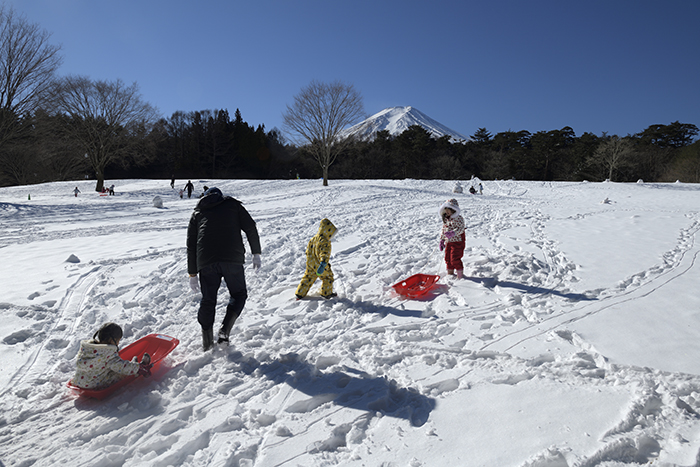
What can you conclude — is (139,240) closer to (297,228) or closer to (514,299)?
(297,228)

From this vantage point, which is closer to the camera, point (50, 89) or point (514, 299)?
point (514, 299)

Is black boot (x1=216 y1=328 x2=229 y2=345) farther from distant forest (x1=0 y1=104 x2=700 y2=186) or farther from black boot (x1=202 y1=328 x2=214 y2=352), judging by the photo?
distant forest (x1=0 y1=104 x2=700 y2=186)

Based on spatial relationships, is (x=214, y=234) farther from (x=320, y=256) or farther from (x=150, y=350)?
(x=320, y=256)

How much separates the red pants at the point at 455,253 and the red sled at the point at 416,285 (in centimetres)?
41

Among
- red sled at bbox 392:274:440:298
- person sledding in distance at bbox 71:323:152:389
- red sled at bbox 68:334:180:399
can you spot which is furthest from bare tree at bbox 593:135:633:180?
person sledding in distance at bbox 71:323:152:389

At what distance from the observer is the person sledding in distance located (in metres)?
2.82

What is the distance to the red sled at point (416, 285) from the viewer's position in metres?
4.96

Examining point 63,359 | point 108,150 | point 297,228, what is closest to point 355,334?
point 63,359

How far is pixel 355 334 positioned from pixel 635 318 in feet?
10.4

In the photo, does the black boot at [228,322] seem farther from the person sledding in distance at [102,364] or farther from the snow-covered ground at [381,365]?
the person sledding in distance at [102,364]

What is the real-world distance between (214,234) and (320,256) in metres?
1.62

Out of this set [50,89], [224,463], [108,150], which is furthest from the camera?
[108,150]

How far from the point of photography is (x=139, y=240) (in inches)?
366

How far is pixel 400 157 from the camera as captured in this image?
46.2 m
